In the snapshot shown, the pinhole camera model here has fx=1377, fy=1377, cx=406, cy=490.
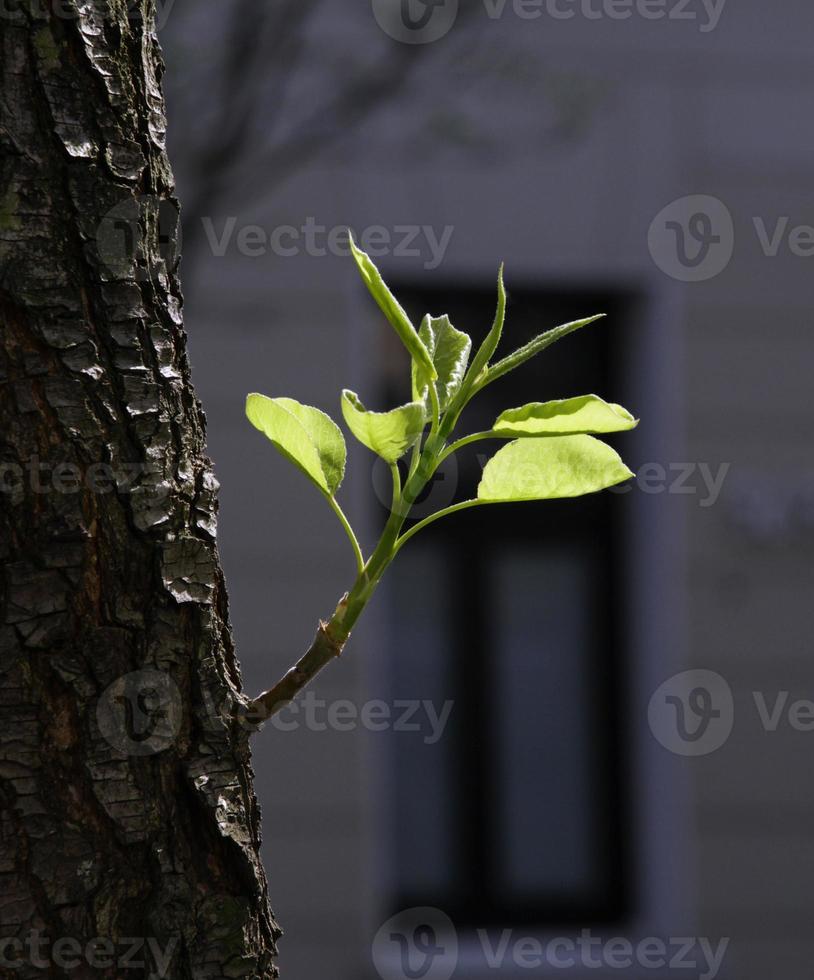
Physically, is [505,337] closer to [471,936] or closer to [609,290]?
[609,290]

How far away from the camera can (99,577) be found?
88cm

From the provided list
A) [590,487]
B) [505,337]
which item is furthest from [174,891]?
[505,337]

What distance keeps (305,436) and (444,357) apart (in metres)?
0.11

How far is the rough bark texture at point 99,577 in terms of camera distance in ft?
2.82

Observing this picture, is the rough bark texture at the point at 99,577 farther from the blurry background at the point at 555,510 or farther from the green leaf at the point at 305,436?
the blurry background at the point at 555,510

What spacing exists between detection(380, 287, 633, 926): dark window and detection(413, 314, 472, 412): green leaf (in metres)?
4.24

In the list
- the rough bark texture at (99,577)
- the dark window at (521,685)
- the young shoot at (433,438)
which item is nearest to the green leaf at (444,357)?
the young shoot at (433,438)

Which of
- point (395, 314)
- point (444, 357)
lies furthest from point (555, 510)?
point (395, 314)

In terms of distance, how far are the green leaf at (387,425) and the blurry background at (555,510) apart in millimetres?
4002

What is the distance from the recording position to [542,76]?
16.6 ft

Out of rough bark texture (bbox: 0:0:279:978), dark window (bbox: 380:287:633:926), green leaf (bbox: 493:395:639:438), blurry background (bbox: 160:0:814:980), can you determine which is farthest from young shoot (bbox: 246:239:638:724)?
dark window (bbox: 380:287:633:926)

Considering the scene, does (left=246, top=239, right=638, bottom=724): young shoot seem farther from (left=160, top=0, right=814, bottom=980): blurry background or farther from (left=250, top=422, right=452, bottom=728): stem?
(left=160, top=0, right=814, bottom=980): blurry background

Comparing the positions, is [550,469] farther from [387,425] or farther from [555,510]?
[555,510]

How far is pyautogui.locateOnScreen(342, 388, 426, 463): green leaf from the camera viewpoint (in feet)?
2.49
